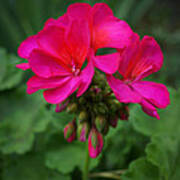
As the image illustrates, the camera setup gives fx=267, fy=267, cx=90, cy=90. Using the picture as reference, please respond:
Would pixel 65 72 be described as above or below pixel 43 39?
below

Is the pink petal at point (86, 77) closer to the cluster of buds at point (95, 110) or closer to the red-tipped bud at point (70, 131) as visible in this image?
the cluster of buds at point (95, 110)

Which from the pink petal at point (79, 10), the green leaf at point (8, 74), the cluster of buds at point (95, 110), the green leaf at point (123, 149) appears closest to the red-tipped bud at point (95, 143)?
the cluster of buds at point (95, 110)

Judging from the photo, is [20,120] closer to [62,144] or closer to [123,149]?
[62,144]

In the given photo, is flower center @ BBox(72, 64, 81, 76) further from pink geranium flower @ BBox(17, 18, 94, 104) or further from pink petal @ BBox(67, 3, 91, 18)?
pink petal @ BBox(67, 3, 91, 18)

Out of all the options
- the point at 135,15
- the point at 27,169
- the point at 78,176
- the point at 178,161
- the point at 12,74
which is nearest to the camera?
the point at 178,161

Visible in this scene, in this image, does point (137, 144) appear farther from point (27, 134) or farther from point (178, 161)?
point (27, 134)

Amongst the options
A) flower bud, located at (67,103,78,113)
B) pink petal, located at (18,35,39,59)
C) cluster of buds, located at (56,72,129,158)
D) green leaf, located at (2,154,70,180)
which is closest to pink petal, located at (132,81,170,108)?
cluster of buds, located at (56,72,129,158)

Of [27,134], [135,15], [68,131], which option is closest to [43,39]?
[68,131]
